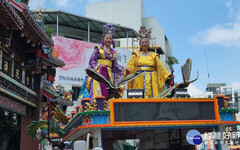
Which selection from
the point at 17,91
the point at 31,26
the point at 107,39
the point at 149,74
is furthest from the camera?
the point at 17,91

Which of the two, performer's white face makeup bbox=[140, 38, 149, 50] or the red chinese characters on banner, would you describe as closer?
performer's white face makeup bbox=[140, 38, 149, 50]

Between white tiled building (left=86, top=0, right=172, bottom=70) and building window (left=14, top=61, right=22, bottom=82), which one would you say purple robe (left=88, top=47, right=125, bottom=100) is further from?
white tiled building (left=86, top=0, right=172, bottom=70)

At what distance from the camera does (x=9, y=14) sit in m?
12.8

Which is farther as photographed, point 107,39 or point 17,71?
point 17,71

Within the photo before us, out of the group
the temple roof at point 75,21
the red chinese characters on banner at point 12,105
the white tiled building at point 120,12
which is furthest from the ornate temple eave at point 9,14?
the white tiled building at point 120,12

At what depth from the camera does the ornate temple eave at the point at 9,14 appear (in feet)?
40.1

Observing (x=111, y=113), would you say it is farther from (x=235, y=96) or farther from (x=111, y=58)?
(x=235, y=96)

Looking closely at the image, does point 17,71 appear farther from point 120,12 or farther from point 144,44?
point 120,12

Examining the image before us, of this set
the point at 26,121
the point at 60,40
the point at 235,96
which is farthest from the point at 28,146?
the point at 235,96

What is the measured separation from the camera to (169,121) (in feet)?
35.3

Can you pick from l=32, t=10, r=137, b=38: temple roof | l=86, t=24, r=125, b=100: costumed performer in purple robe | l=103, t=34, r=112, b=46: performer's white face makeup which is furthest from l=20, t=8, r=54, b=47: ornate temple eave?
l=32, t=10, r=137, b=38: temple roof

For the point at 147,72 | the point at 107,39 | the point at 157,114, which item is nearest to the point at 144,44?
the point at 147,72

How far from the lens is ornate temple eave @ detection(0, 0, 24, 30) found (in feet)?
40.1

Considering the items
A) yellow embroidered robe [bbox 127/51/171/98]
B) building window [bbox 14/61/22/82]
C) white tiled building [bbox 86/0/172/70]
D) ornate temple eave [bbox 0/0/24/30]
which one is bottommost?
yellow embroidered robe [bbox 127/51/171/98]
